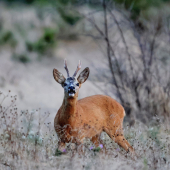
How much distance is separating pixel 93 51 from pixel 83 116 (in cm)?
1336

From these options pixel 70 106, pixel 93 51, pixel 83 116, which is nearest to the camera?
pixel 70 106

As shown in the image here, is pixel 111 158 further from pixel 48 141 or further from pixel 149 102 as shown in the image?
pixel 149 102

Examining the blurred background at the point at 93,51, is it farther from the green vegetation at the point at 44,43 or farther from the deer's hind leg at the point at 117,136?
the deer's hind leg at the point at 117,136

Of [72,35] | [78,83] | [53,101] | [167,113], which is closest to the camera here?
[78,83]

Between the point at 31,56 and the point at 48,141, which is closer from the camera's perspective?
the point at 48,141

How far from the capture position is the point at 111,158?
17.2ft

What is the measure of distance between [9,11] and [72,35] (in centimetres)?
384

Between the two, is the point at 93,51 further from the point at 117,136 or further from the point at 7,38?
the point at 117,136

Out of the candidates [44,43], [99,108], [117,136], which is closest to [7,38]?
[44,43]

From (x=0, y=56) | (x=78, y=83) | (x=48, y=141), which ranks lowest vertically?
(x=48, y=141)

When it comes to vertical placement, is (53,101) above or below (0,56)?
below

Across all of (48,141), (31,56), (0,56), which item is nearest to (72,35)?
(31,56)

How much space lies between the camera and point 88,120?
5.60 metres

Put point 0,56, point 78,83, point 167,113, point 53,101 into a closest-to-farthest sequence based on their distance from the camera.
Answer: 1. point 78,83
2. point 167,113
3. point 53,101
4. point 0,56
